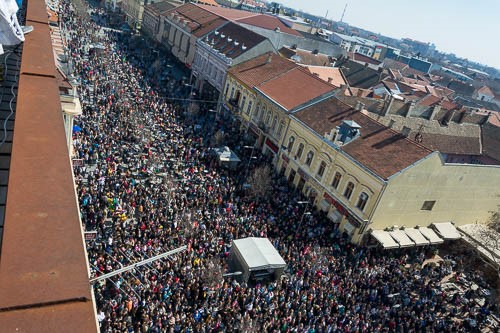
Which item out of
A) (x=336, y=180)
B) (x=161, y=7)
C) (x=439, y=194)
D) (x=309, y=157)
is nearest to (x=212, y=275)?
(x=336, y=180)

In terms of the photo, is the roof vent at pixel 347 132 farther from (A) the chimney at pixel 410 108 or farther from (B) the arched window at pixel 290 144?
(A) the chimney at pixel 410 108

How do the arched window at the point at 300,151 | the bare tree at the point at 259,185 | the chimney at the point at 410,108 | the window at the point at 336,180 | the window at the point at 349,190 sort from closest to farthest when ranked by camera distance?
the bare tree at the point at 259,185 → the window at the point at 349,190 → the window at the point at 336,180 → the arched window at the point at 300,151 → the chimney at the point at 410,108

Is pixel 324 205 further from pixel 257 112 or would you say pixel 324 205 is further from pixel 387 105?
pixel 257 112

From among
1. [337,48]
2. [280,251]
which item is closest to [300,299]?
[280,251]

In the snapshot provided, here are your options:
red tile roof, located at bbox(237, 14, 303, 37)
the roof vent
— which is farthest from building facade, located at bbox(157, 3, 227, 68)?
the roof vent

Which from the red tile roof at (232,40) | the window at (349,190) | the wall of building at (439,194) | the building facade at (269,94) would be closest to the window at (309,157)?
the building facade at (269,94)

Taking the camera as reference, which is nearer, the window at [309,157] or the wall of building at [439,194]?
the wall of building at [439,194]
